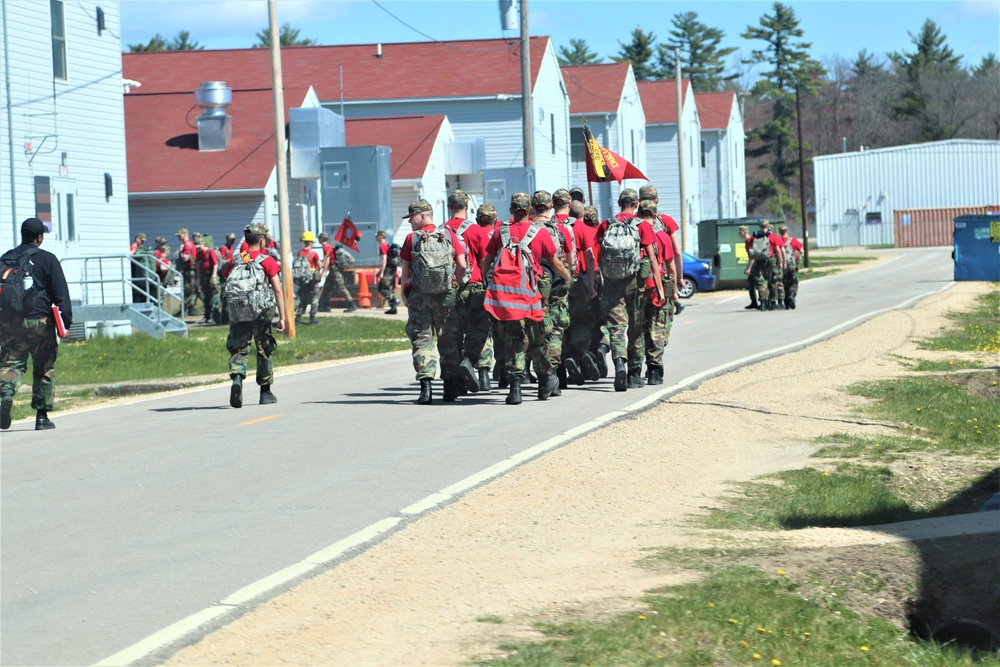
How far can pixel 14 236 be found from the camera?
2538 centimetres

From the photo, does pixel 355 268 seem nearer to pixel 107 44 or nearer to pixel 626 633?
pixel 107 44

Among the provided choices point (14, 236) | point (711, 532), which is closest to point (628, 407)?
point (711, 532)

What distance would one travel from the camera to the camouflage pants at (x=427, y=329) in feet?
43.8

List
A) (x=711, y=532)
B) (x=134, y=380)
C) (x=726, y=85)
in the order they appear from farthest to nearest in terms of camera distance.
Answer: (x=726, y=85)
(x=134, y=380)
(x=711, y=532)

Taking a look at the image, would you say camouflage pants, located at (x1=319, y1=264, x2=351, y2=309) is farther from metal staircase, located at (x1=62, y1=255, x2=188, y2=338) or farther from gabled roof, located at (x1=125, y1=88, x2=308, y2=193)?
metal staircase, located at (x1=62, y1=255, x2=188, y2=338)

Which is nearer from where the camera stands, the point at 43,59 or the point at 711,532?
the point at 711,532

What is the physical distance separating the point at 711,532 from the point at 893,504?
207 cm

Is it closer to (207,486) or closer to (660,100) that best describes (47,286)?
(207,486)

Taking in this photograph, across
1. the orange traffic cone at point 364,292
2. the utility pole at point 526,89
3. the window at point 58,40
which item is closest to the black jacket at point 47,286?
the window at point 58,40

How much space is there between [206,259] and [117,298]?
2.64 meters

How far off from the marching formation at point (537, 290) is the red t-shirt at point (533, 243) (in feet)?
0.04

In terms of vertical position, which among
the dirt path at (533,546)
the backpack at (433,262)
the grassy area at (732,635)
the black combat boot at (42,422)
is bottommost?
the grassy area at (732,635)

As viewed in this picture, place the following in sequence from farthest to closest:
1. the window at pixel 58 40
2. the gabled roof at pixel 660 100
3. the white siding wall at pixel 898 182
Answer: the white siding wall at pixel 898 182 → the gabled roof at pixel 660 100 → the window at pixel 58 40

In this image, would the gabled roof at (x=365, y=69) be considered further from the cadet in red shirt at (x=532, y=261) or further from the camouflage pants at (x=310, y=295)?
the cadet in red shirt at (x=532, y=261)
